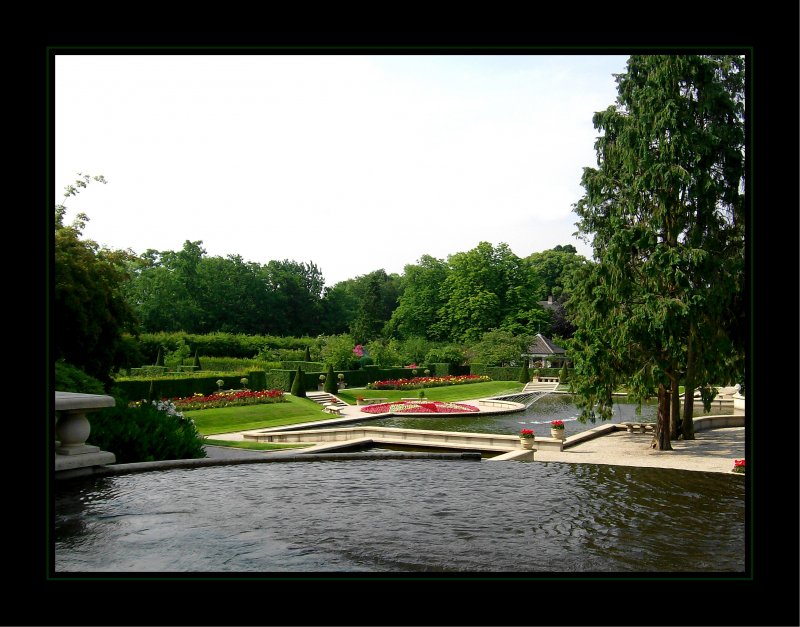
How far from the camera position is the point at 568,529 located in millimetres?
7906

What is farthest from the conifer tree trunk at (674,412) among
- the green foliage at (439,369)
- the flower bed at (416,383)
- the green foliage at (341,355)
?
the green foliage at (439,369)

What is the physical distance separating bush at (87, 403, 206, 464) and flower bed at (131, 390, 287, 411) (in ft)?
42.0

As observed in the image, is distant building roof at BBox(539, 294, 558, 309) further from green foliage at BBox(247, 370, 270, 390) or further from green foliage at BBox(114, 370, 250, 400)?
green foliage at BBox(114, 370, 250, 400)

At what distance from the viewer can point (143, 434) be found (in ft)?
35.3

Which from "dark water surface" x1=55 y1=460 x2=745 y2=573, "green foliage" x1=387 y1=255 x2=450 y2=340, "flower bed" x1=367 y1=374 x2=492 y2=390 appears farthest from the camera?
"green foliage" x1=387 y1=255 x2=450 y2=340

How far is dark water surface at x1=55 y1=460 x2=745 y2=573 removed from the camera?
6156 mm

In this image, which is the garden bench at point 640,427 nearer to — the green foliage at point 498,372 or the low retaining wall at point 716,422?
the low retaining wall at point 716,422

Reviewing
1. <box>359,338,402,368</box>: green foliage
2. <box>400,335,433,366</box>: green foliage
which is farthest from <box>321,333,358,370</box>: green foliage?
<box>400,335,433,366</box>: green foliage

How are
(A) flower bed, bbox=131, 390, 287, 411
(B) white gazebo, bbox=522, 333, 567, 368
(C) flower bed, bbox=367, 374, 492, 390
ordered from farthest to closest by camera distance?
(B) white gazebo, bbox=522, 333, 567, 368 < (C) flower bed, bbox=367, 374, 492, 390 < (A) flower bed, bbox=131, 390, 287, 411

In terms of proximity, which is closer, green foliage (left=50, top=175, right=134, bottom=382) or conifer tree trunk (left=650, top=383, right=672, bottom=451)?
Answer: green foliage (left=50, top=175, right=134, bottom=382)

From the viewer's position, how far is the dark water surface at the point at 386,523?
6.16 metres
